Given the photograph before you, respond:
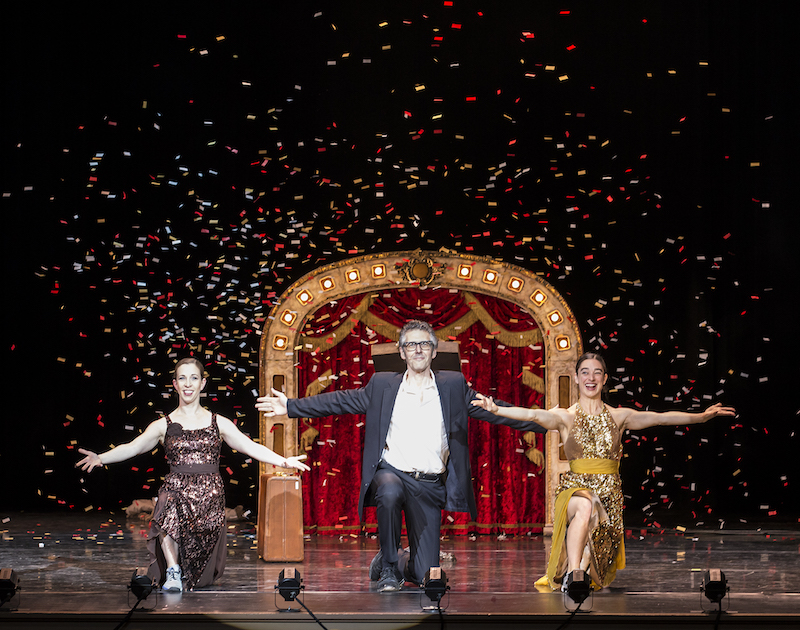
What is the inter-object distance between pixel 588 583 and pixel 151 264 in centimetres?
497

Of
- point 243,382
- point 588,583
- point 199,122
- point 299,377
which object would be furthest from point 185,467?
point 199,122

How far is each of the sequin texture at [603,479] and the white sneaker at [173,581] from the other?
1.72 meters

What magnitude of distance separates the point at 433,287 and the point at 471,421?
3.28ft

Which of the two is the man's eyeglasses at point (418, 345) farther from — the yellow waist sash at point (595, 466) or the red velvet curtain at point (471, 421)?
the red velvet curtain at point (471, 421)

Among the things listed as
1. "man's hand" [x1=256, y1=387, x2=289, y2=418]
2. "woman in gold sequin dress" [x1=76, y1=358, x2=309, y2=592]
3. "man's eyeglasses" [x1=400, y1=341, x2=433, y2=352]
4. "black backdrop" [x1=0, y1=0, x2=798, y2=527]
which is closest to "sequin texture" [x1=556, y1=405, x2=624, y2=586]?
"man's eyeglasses" [x1=400, y1=341, x2=433, y2=352]

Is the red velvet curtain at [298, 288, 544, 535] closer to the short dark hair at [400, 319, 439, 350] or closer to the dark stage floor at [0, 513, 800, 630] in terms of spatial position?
the dark stage floor at [0, 513, 800, 630]

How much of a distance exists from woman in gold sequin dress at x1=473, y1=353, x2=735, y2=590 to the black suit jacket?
0.16 m

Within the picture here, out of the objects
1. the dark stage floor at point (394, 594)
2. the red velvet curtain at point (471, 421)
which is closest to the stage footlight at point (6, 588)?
the dark stage floor at point (394, 594)

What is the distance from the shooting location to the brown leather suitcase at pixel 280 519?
5648 millimetres

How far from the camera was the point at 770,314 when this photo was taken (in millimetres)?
7680

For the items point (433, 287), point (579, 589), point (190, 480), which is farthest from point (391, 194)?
point (579, 589)

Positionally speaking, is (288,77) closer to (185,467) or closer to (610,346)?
(610,346)

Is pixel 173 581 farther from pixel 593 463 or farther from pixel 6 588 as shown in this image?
pixel 593 463

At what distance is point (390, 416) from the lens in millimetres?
4734
